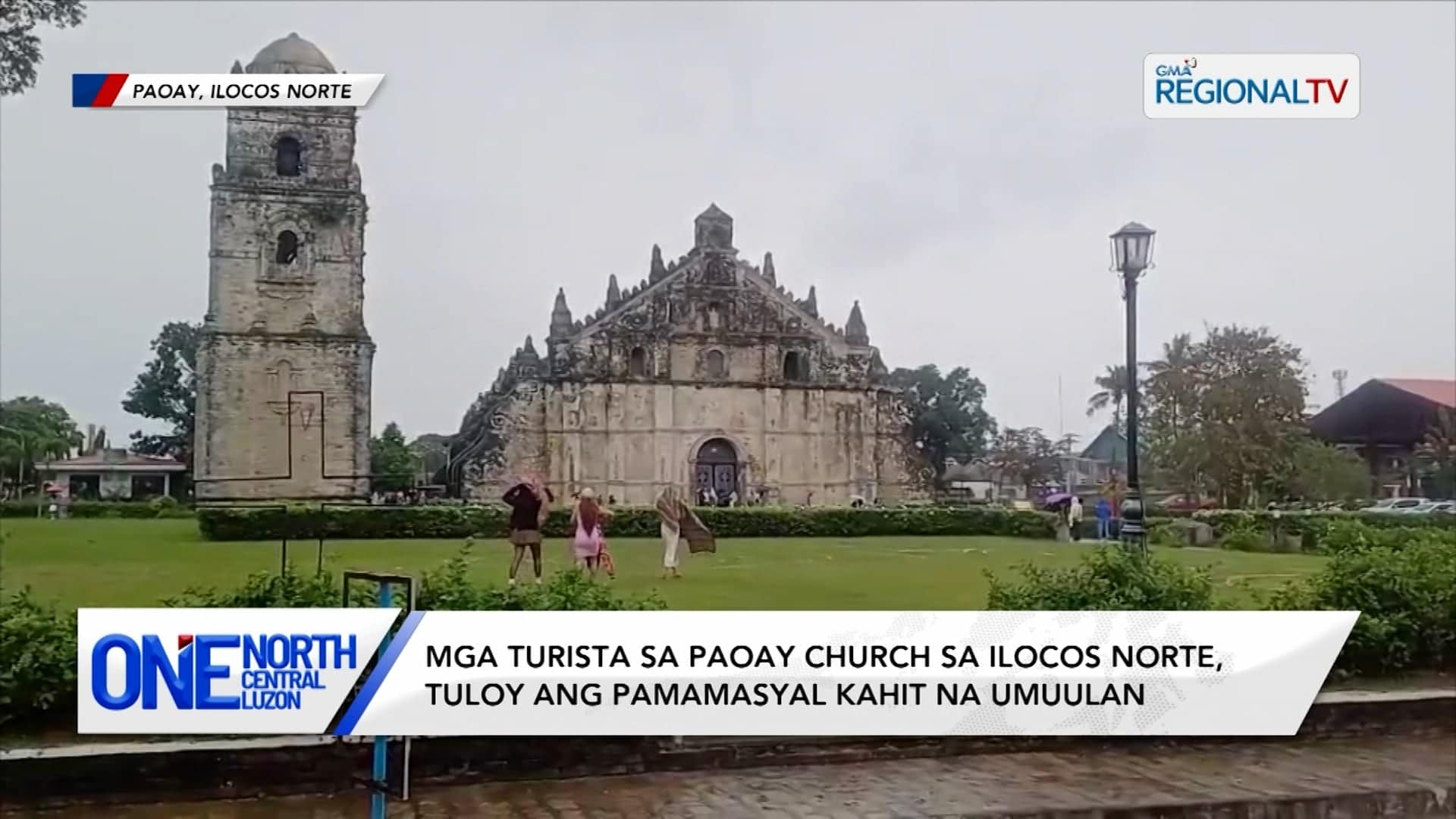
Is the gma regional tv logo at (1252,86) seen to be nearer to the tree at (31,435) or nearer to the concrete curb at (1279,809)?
the concrete curb at (1279,809)

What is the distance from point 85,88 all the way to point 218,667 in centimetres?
245

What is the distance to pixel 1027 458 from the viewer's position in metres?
6.54

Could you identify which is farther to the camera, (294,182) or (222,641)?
(294,182)

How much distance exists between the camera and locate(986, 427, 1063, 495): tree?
655 cm

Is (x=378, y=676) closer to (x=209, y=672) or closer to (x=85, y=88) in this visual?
(x=209, y=672)

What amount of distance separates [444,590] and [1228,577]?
4.10 metres

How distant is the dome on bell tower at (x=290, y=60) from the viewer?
213 inches

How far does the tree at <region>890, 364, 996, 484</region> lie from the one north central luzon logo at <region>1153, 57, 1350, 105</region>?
166 centimetres

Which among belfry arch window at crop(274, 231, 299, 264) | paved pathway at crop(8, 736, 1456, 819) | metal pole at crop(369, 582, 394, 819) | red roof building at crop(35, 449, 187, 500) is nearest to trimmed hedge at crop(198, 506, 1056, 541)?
red roof building at crop(35, 449, 187, 500)

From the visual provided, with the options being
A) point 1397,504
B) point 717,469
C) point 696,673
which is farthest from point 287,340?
point 1397,504

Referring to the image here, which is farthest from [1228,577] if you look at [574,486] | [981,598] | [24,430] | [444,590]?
[24,430]

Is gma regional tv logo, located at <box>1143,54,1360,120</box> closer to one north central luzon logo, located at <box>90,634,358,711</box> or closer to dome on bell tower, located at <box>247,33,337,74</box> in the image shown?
dome on bell tower, located at <box>247,33,337,74</box>

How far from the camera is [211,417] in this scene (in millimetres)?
5738

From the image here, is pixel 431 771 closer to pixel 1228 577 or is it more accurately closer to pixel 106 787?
pixel 106 787
